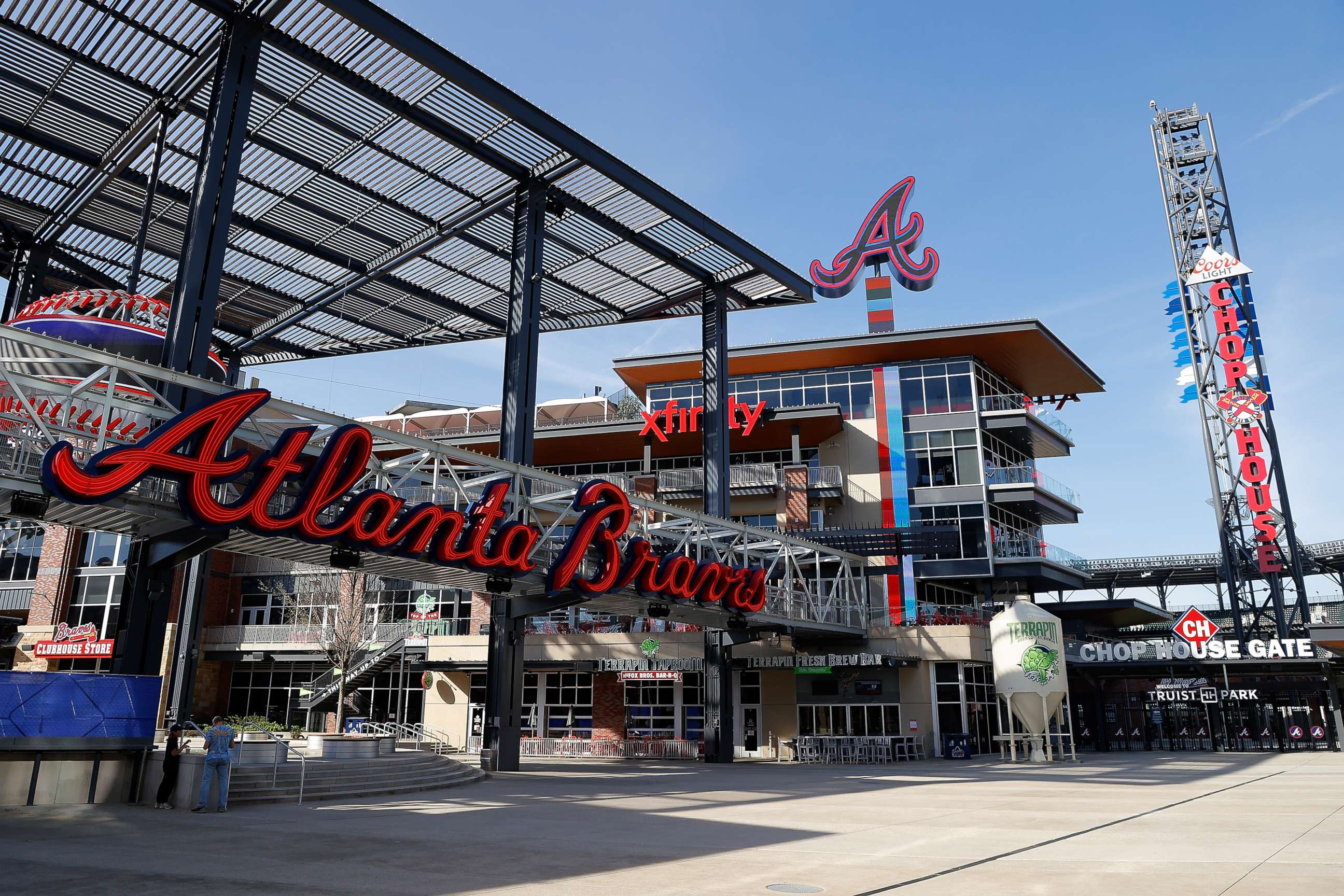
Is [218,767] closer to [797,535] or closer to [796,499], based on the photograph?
[797,535]

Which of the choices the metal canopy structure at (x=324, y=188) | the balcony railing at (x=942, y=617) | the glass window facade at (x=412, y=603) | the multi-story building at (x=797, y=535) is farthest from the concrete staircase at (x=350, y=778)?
the glass window facade at (x=412, y=603)

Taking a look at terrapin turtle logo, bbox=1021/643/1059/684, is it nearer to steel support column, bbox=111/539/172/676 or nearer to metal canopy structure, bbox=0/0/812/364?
metal canopy structure, bbox=0/0/812/364

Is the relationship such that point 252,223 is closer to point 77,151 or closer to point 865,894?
point 77,151

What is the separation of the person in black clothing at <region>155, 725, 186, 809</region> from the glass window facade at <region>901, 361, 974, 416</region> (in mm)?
39378

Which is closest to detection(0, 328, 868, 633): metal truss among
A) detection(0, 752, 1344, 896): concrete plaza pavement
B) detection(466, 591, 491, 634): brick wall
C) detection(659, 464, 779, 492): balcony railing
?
detection(0, 752, 1344, 896): concrete plaza pavement

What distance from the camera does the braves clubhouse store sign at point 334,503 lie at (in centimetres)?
1719

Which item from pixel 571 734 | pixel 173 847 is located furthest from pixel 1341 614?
pixel 173 847

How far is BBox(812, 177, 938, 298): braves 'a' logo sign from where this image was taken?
176ft

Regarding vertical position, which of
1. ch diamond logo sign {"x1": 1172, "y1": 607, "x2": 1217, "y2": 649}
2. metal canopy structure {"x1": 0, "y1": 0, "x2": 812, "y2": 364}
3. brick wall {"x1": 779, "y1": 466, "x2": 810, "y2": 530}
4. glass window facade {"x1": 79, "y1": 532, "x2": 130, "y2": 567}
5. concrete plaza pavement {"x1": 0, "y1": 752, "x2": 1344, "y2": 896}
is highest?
metal canopy structure {"x1": 0, "y1": 0, "x2": 812, "y2": 364}

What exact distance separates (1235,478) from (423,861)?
51455 millimetres

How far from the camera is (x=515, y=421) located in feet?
99.7

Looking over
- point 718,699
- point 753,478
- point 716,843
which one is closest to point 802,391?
point 753,478

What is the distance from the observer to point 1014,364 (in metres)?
52.8

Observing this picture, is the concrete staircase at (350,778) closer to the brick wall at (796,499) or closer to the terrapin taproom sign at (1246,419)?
the brick wall at (796,499)
